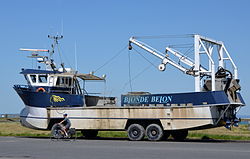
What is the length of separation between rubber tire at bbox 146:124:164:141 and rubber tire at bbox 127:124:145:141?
338 millimetres

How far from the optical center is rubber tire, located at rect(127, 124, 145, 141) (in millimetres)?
26578

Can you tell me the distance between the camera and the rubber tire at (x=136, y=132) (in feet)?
87.2

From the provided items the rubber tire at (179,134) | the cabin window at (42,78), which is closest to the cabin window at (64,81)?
the cabin window at (42,78)

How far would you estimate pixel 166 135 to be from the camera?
27.8 meters

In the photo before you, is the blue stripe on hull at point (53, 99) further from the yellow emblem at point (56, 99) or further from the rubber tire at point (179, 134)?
the rubber tire at point (179, 134)

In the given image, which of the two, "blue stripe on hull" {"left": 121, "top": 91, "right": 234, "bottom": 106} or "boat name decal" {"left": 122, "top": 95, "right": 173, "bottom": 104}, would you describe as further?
"boat name decal" {"left": 122, "top": 95, "right": 173, "bottom": 104}

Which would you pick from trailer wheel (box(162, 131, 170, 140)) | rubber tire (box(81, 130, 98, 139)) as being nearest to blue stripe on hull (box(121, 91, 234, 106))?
trailer wheel (box(162, 131, 170, 140))

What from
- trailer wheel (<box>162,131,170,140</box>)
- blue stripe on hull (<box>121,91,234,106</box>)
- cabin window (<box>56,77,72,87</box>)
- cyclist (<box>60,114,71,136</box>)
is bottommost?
trailer wheel (<box>162,131,170,140</box>)

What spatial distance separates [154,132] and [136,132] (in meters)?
1.06

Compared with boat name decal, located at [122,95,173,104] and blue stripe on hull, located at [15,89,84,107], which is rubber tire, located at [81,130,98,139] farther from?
boat name decal, located at [122,95,173,104]

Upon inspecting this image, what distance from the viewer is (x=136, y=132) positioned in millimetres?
26750

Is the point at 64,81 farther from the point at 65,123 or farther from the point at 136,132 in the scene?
the point at 136,132

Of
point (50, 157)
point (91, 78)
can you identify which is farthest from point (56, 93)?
point (50, 157)

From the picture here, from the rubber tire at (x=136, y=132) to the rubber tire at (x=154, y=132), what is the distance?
0.34m
